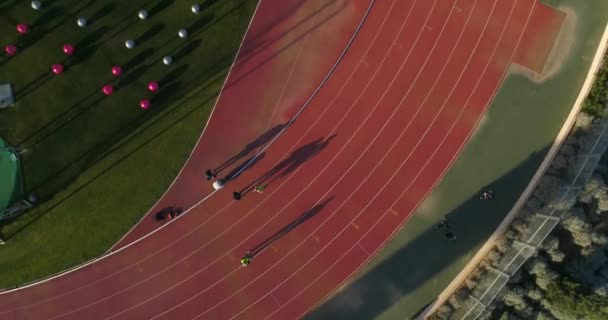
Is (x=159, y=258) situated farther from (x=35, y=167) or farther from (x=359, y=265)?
(x=359, y=265)

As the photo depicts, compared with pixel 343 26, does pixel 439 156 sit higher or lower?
lower

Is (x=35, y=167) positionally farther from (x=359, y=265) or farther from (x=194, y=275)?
(x=359, y=265)

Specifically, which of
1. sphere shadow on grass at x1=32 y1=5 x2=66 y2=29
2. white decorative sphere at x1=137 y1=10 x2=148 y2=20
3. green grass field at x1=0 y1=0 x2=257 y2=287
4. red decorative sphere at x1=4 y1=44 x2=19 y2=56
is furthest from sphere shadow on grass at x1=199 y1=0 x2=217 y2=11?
red decorative sphere at x1=4 y1=44 x2=19 y2=56

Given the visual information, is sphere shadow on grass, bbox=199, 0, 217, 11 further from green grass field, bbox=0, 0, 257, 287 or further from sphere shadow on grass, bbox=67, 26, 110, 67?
sphere shadow on grass, bbox=67, 26, 110, 67

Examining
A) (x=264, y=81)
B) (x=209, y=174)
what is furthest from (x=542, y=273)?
(x=209, y=174)

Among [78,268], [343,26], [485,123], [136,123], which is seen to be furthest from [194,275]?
[485,123]

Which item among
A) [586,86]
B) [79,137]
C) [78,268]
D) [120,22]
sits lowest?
[586,86]
